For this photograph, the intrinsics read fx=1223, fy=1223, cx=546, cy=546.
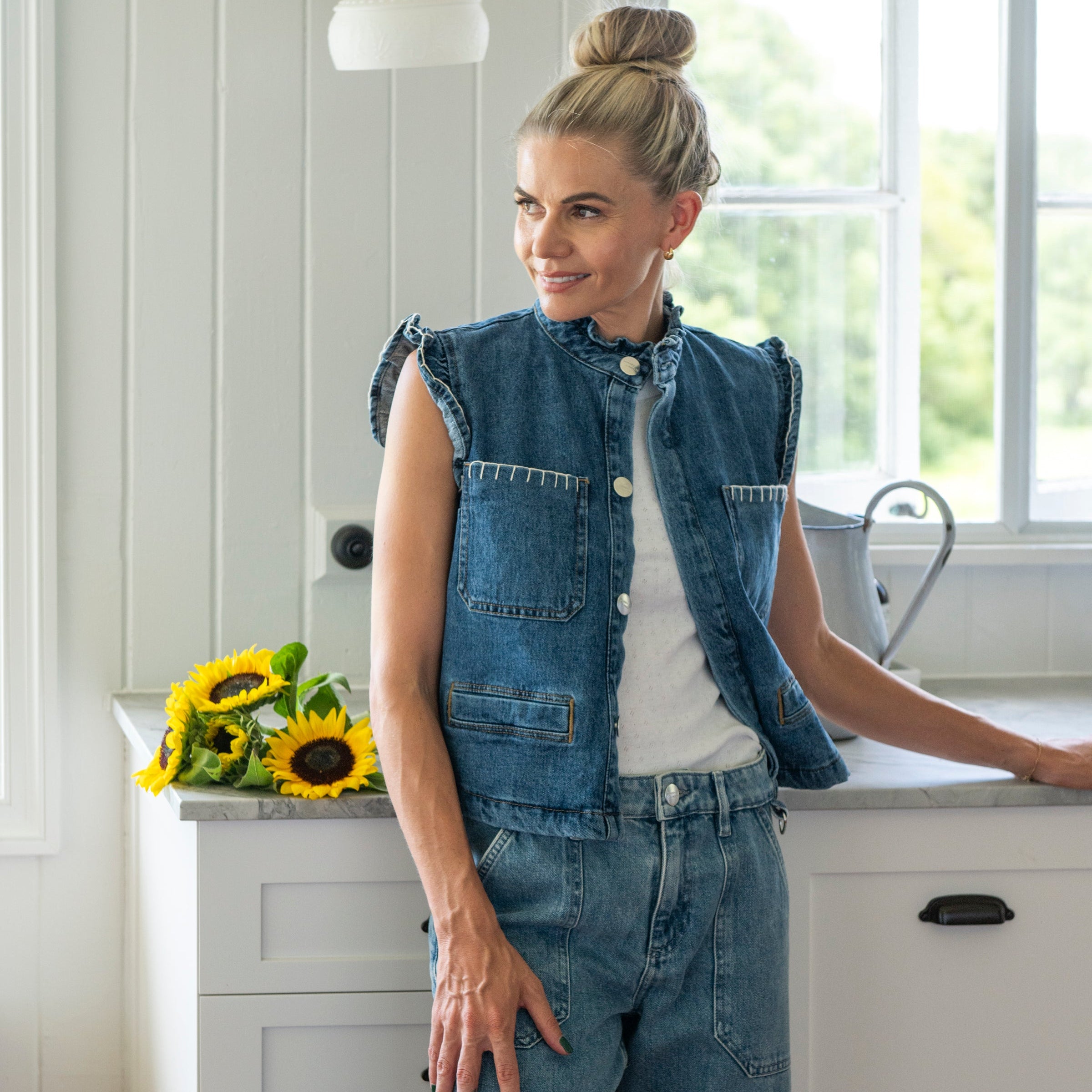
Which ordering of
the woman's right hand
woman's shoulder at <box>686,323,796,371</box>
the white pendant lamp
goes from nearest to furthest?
the woman's right hand → woman's shoulder at <box>686,323,796,371</box> → the white pendant lamp

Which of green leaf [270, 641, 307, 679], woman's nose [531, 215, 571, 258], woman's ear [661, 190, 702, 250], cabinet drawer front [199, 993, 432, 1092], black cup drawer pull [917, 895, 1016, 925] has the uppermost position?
woman's ear [661, 190, 702, 250]

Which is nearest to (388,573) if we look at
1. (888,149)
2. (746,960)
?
(746,960)

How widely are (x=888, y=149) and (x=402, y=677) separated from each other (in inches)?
55.9

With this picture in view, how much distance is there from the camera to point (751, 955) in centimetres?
98

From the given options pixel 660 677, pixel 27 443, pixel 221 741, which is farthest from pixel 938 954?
pixel 27 443

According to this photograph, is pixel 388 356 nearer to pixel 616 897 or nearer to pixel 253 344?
pixel 616 897

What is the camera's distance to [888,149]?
195cm

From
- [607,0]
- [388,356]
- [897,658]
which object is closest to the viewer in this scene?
[388,356]

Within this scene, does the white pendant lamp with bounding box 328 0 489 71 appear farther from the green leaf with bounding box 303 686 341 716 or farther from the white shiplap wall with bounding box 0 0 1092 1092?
the green leaf with bounding box 303 686 341 716

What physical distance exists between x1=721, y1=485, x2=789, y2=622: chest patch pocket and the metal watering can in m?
0.37

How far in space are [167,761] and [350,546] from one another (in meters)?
0.55

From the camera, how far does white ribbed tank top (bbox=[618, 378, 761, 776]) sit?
3.18 ft

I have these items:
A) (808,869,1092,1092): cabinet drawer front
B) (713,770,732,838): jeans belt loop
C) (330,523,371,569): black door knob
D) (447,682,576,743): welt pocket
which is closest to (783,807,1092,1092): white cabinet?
(808,869,1092,1092): cabinet drawer front

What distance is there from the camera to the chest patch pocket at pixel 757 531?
1.03 m
